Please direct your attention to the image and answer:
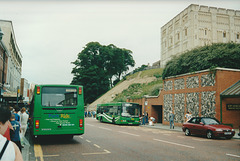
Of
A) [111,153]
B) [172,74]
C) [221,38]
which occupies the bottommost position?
[111,153]

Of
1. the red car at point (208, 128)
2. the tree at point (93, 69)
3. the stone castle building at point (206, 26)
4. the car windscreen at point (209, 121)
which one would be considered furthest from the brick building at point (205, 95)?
the stone castle building at point (206, 26)

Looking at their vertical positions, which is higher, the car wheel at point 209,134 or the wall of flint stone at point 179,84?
the wall of flint stone at point 179,84

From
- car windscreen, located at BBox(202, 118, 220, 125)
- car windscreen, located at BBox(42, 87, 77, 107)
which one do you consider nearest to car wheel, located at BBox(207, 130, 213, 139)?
car windscreen, located at BBox(202, 118, 220, 125)

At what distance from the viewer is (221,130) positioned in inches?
630

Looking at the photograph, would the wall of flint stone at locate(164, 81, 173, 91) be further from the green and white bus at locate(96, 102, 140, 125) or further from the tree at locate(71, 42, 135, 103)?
the tree at locate(71, 42, 135, 103)

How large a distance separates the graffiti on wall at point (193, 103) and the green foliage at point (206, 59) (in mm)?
3261

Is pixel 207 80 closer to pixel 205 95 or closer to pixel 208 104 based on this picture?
pixel 205 95

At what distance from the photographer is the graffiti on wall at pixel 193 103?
2558 cm

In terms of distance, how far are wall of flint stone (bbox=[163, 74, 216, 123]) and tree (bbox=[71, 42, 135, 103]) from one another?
43.2 m

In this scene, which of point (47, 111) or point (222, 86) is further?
point (222, 86)

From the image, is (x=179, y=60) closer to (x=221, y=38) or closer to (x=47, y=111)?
(x=47, y=111)

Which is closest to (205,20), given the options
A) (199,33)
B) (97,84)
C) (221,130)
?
(199,33)

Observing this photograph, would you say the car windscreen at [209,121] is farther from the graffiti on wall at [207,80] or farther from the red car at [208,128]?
the graffiti on wall at [207,80]

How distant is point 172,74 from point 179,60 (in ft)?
6.49
